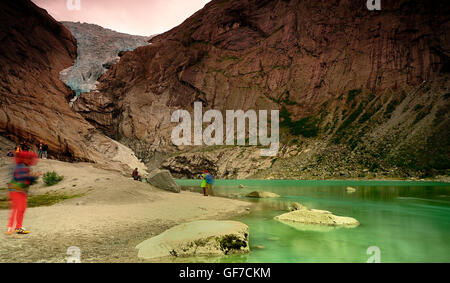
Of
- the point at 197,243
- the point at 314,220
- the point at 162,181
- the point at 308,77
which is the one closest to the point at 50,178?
the point at 162,181

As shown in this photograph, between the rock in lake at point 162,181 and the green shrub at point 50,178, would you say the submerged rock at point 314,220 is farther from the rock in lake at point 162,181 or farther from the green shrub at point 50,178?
the green shrub at point 50,178

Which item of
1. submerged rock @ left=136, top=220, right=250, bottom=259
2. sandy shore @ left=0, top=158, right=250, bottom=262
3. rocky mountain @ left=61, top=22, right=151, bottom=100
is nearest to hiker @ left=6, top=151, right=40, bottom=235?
sandy shore @ left=0, top=158, right=250, bottom=262

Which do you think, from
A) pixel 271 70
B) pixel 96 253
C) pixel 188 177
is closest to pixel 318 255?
pixel 96 253

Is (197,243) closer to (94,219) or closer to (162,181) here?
(94,219)

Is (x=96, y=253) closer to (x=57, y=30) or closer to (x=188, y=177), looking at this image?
(x=188, y=177)

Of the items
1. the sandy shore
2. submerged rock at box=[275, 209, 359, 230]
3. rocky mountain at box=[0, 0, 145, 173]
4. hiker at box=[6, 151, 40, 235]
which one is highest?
rocky mountain at box=[0, 0, 145, 173]

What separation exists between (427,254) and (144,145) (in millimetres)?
93634

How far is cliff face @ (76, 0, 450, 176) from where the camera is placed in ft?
217

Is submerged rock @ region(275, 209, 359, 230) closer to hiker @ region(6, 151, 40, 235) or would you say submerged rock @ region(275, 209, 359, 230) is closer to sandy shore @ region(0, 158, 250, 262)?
sandy shore @ region(0, 158, 250, 262)

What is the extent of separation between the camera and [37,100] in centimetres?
4116

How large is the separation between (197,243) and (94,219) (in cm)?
598

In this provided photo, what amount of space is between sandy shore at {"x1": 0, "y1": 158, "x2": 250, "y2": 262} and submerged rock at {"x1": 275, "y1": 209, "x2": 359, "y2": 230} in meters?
3.48
